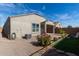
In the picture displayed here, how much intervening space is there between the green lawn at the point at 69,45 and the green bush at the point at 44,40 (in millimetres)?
220

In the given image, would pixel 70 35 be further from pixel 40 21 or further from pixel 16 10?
pixel 16 10

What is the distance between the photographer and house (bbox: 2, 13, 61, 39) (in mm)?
6337

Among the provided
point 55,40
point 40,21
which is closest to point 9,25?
point 40,21

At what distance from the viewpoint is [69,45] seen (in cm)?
634

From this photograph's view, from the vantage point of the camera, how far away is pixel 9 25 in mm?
6340

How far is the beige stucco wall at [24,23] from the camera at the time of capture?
20.8 feet

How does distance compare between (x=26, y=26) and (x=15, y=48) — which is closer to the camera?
(x=15, y=48)

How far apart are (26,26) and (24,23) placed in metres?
0.09

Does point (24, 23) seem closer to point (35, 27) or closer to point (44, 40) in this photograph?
point (35, 27)

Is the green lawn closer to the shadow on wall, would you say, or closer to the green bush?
the green bush

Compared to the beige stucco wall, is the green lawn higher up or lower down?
lower down

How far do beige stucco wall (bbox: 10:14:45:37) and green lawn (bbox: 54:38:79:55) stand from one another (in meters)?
0.61

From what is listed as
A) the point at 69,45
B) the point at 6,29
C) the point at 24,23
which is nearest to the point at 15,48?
the point at 6,29

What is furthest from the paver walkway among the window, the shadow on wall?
the window
